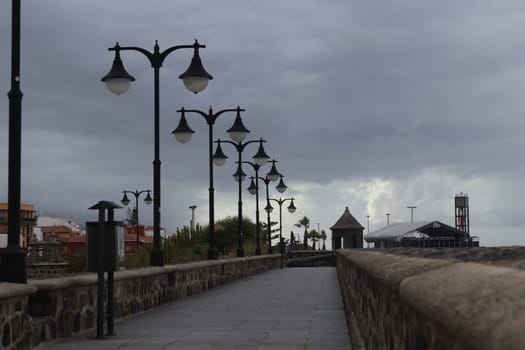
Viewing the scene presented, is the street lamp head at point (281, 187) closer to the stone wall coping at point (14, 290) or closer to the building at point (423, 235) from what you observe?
the building at point (423, 235)

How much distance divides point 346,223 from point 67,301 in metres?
81.8

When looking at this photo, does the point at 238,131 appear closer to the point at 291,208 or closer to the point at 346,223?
the point at 291,208

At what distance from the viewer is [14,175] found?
9.48 m

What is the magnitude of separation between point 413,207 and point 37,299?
144 meters

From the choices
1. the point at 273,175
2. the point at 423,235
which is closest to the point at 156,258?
the point at 273,175

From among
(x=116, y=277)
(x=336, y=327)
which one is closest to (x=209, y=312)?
(x=116, y=277)

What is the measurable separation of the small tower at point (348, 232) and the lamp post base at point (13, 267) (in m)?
82.0

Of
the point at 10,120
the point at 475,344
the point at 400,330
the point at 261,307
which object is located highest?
the point at 10,120

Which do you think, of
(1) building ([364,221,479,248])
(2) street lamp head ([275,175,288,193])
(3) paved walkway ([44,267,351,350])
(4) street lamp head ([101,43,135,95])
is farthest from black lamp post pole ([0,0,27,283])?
(1) building ([364,221,479,248])

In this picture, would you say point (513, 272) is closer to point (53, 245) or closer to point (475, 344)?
point (475, 344)

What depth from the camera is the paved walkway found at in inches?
385

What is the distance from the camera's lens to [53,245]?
43.7m

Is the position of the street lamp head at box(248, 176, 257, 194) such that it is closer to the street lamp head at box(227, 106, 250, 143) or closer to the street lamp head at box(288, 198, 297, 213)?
the street lamp head at box(288, 198, 297, 213)

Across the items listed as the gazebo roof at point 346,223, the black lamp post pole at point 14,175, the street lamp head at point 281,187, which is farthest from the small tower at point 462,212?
the black lamp post pole at point 14,175
